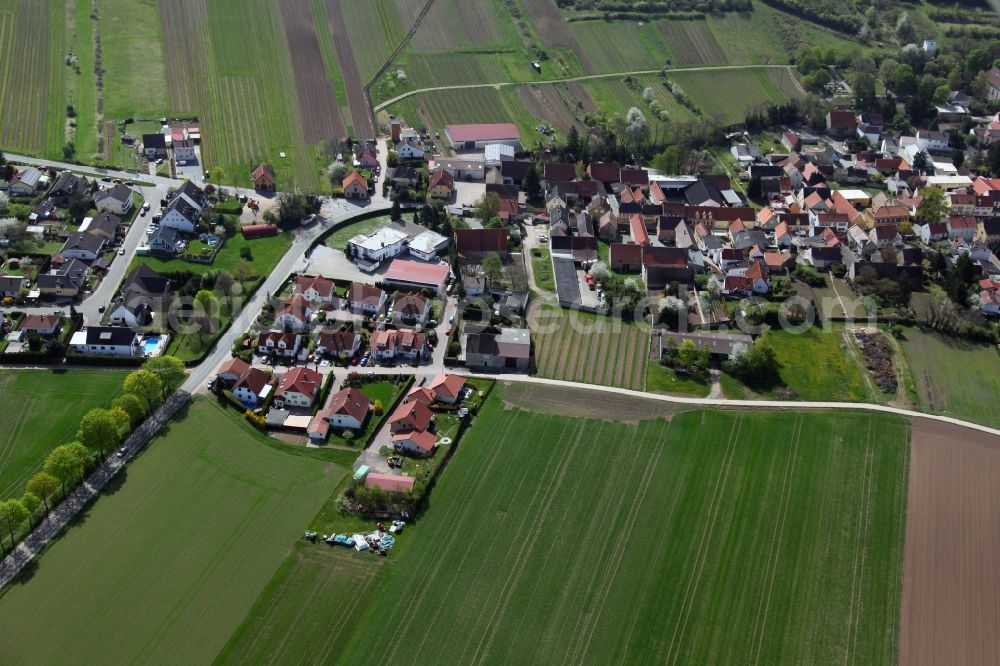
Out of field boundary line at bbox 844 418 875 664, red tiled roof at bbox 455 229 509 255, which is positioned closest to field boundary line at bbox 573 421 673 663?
field boundary line at bbox 844 418 875 664

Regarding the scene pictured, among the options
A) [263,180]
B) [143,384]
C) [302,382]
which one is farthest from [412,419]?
[263,180]

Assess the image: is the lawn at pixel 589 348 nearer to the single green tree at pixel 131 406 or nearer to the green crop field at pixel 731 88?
the single green tree at pixel 131 406

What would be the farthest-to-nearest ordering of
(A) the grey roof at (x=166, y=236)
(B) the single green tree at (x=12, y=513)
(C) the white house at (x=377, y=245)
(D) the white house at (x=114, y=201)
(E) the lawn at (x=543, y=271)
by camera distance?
(D) the white house at (x=114, y=201)
(C) the white house at (x=377, y=245)
(E) the lawn at (x=543, y=271)
(A) the grey roof at (x=166, y=236)
(B) the single green tree at (x=12, y=513)

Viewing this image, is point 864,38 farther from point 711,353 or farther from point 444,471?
point 444,471

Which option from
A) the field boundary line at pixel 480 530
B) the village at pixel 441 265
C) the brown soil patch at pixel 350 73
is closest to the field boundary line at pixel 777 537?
the village at pixel 441 265

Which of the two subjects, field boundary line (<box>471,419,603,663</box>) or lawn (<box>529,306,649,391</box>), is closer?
field boundary line (<box>471,419,603,663</box>)

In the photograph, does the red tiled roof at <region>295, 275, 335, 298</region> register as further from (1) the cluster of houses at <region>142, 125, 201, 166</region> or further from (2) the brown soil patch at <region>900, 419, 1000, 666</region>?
(2) the brown soil patch at <region>900, 419, 1000, 666</region>
